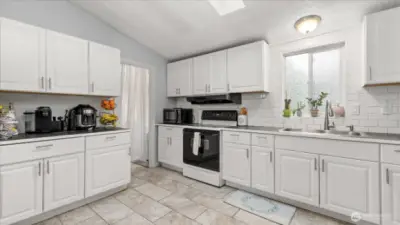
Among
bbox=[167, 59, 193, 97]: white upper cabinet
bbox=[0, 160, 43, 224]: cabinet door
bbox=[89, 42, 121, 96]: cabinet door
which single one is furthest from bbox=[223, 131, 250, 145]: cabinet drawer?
bbox=[0, 160, 43, 224]: cabinet door

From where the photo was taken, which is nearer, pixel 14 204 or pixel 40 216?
pixel 14 204

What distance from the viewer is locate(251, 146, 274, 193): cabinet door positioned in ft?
7.76

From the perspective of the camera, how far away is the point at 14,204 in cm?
176

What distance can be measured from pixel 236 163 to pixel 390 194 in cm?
156

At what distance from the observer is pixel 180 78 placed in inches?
149

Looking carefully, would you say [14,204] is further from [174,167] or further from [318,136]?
[318,136]

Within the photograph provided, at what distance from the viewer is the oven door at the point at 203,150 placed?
286 centimetres

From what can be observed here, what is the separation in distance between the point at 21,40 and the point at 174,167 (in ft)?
9.31

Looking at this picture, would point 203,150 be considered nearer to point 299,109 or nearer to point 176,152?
point 176,152

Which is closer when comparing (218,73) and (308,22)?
(308,22)

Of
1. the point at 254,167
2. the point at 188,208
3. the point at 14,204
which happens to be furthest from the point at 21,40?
the point at 254,167

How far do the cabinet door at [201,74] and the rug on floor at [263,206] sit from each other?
1.81 metres

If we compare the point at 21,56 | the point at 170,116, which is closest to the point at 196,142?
the point at 170,116

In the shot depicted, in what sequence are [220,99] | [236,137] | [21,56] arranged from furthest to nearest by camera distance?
[220,99], [236,137], [21,56]
